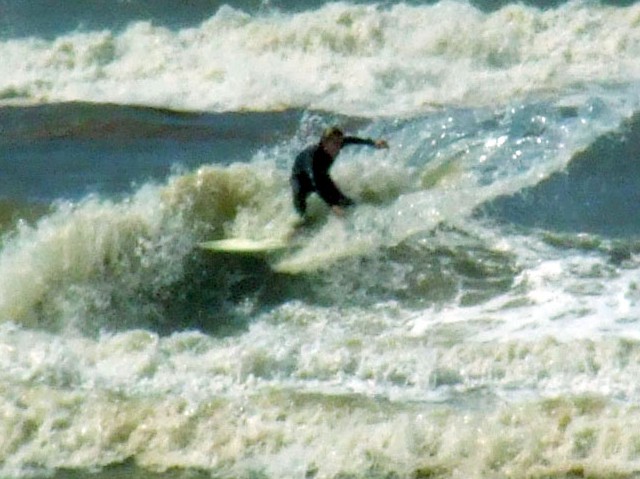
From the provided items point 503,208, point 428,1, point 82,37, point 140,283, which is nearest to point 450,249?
point 503,208

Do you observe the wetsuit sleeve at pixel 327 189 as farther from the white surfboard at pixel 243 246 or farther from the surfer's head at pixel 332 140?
the white surfboard at pixel 243 246

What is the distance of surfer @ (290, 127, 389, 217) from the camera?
12.8 meters

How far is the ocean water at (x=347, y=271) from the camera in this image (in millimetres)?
8742

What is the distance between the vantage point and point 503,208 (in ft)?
45.4

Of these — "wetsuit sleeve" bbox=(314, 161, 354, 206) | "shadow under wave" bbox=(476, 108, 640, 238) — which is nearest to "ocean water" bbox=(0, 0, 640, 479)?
"shadow under wave" bbox=(476, 108, 640, 238)

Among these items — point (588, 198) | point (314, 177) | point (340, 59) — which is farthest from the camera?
point (340, 59)

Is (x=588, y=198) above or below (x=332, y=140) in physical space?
below

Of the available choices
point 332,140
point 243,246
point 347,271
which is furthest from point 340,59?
point 347,271

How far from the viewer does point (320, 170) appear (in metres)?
12.9

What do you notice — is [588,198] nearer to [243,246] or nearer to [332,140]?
[332,140]

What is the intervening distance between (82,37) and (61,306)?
14.7 meters

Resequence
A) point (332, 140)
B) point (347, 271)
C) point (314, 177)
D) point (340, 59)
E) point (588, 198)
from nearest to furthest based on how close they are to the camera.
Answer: point (347, 271), point (332, 140), point (314, 177), point (588, 198), point (340, 59)

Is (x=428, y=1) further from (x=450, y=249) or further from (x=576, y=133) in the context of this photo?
(x=450, y=249)

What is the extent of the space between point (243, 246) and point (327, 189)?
2.87ft
